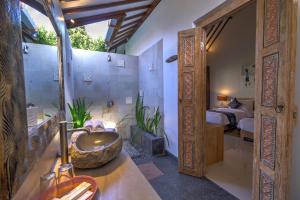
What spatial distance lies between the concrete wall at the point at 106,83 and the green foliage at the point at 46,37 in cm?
221

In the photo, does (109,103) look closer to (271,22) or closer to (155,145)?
(155,145)

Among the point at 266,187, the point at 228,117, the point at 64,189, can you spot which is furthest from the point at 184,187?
the point at 228,117

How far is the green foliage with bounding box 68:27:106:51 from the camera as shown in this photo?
3813 mm

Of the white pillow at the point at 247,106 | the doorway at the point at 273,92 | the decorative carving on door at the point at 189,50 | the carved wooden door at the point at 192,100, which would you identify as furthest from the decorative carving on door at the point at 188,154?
the white pillow at the point at 247,106

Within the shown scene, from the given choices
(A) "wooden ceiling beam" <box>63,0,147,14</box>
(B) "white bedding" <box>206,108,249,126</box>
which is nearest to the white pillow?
(B) "white bedding" <box>206,108,249,126</box>

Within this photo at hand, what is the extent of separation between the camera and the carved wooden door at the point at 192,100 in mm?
2070

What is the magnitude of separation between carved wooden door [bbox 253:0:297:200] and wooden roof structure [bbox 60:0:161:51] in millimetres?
2137

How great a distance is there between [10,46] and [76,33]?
395 cm

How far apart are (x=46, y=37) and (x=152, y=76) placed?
2.45 metres

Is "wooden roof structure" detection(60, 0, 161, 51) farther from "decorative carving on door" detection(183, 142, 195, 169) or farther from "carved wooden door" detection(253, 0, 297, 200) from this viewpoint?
"decorative carving on door" detection(183, 142, 195, 169)

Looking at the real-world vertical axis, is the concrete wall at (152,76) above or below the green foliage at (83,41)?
below

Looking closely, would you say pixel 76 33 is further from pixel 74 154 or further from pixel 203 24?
pixel 74 154

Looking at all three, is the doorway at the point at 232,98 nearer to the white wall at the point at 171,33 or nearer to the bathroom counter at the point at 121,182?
the white wall at the point at 171,33

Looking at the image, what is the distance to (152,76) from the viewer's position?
3428 millimetres
